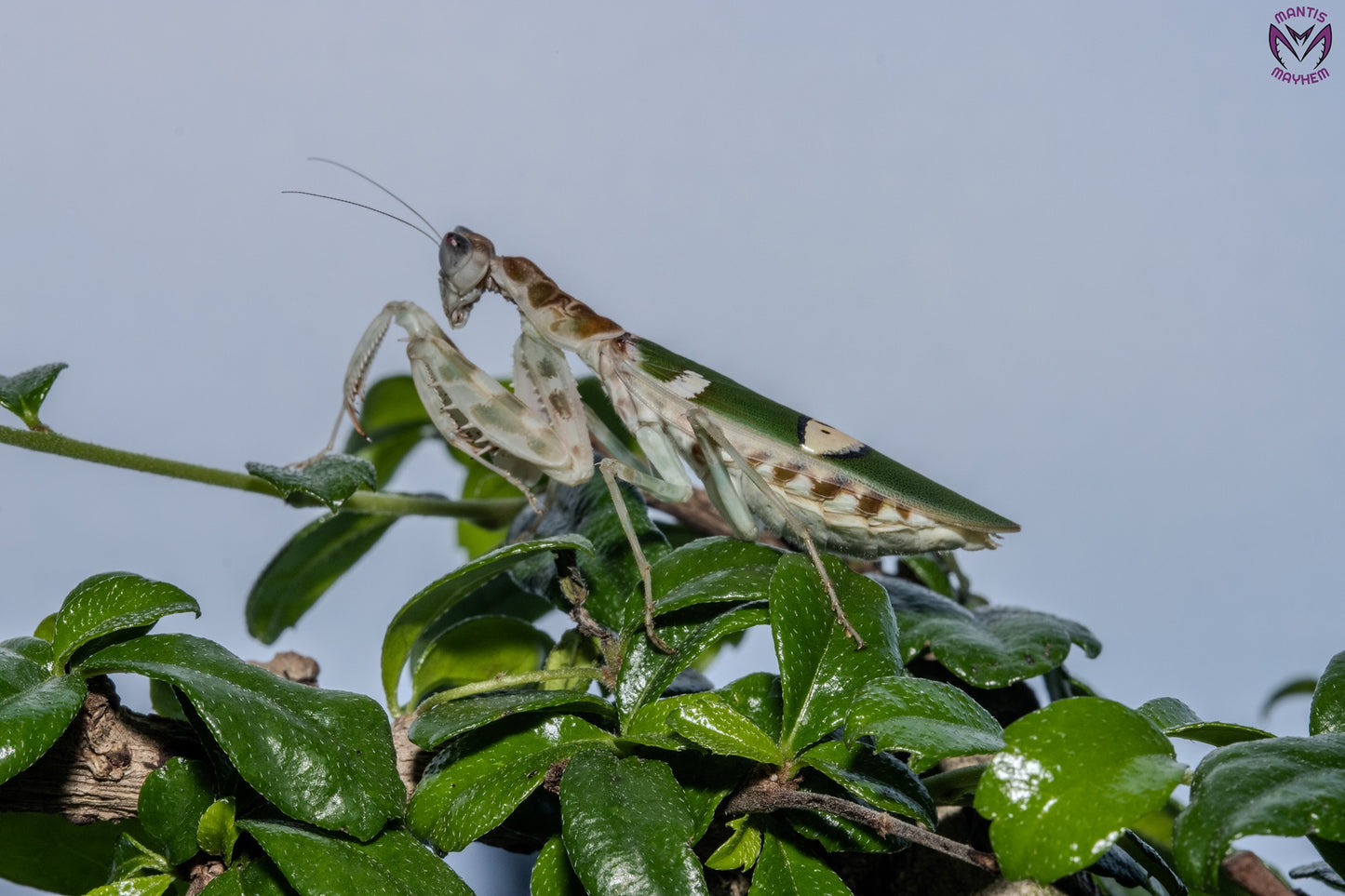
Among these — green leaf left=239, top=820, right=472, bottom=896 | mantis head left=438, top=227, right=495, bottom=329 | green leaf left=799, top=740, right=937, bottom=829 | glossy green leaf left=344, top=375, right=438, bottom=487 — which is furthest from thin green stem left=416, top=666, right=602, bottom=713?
glossy green leaf left=344, top=375, right=438, bottom=487

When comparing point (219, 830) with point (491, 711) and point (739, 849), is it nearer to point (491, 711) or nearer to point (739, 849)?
point (491, 711)

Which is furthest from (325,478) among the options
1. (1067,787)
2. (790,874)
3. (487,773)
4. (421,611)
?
(1067,787)

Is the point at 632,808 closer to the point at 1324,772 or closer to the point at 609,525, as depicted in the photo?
the point at 1324,772

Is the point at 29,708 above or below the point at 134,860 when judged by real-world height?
above

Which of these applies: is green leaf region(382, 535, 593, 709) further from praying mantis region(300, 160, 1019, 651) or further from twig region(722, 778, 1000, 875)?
twig region(722, 778, 1000, 875)

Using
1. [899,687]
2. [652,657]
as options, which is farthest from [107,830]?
[899,687]
